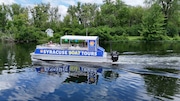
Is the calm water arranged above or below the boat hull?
below

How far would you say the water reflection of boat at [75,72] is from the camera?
903 inches

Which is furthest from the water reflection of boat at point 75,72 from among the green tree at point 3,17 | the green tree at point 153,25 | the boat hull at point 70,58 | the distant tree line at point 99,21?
the green tree at point 3,17

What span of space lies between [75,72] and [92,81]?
15.1ft

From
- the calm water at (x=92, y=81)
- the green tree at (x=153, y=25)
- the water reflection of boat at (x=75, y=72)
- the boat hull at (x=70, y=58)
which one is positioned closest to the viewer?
the calm water at (x=92, y=81)

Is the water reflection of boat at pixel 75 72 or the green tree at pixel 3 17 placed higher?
the green tree at pixel 3 17

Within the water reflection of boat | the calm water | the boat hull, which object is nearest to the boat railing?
the boat hull

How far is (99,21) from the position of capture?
104 meters

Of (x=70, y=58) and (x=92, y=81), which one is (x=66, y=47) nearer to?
(x=70, y=58)

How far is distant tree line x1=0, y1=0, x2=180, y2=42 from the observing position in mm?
85250

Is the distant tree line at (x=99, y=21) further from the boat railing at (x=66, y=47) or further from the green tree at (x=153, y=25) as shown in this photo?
the boat railing at (x=66, y=47)

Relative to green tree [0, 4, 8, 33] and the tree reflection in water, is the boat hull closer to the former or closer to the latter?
the tree reflection in water

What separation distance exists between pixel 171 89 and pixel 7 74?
16778mm

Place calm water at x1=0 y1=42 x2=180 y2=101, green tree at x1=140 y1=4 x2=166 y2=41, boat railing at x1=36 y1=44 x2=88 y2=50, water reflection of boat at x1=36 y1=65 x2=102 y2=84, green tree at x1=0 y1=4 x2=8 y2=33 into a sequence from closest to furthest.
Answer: calm water at x1=0 y1=42 x2=180 y2=101 < water reflection of boat at x1=36 y1=65 x2=102 y2=84 < boat railing at x1=36 y1=44 x2=88 y2=50 < green tree at x1=140 y1=4 x2=166 y2=41 < green tree at x1=0 y1=4 x2=8 y2=33

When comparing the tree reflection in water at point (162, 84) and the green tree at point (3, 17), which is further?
the green tree at point (3, 17)
